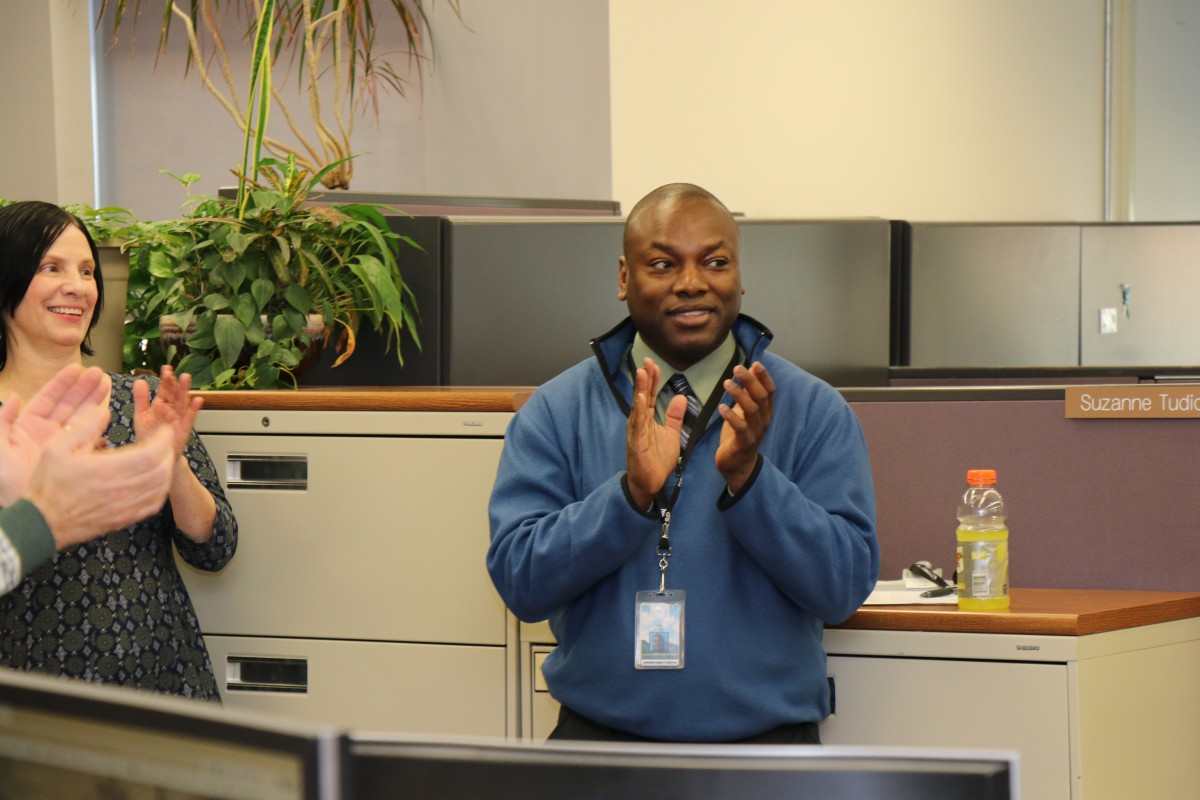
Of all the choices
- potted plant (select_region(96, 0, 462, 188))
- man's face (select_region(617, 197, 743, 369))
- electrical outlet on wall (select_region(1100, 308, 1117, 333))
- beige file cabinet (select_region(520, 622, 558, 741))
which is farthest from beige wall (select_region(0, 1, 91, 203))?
man's face (select_region(617, 197, 743, 369))

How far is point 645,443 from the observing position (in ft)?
4.93

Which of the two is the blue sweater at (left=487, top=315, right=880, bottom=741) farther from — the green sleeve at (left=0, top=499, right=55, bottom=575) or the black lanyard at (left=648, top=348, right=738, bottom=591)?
the green sleeve at (left=0, top=499, right=55, bottom=575)

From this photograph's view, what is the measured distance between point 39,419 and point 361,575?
1.07m

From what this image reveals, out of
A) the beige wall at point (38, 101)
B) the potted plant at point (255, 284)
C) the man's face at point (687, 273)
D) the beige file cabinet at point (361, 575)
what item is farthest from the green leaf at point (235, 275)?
the beige wall at point (38, 101)

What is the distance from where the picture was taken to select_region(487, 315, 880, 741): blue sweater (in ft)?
5.05

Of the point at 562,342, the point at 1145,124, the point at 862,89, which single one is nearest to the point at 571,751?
the point at 562,342

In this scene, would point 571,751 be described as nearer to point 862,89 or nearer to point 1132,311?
point 1132,311

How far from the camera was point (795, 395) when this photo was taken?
1686 millimetres

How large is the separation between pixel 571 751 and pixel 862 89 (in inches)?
147

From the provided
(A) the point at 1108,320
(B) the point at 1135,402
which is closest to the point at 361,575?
(B) the point at 1135,402

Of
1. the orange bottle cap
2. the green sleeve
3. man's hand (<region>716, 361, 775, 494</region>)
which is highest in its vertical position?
man's hand (<region>716, 361, 775, 494</region>)

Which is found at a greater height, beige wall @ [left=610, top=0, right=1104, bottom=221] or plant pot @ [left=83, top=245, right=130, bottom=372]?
beige wall @ [left=610, top=0, right=1104, bottom=221]

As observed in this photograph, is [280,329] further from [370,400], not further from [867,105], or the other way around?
[867,105]

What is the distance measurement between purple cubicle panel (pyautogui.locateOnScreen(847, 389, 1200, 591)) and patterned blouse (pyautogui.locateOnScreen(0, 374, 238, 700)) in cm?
106
